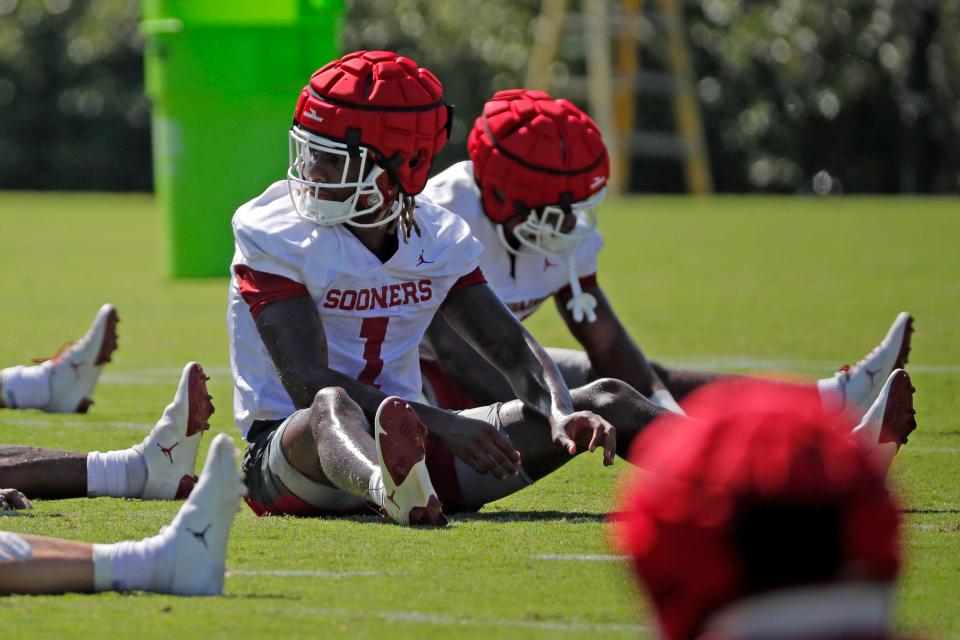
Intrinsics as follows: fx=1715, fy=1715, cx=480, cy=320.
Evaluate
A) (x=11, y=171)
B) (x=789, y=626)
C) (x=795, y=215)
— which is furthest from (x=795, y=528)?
(x=11, y=171)

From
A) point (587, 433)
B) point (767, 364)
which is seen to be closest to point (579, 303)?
point (587, 433)

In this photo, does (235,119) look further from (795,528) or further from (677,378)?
(795,528)

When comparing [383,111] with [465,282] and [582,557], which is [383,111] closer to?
[465,282]

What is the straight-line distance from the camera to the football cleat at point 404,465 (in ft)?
12.6

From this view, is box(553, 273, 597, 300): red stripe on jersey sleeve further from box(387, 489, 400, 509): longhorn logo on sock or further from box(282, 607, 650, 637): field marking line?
box(282, 607, 650, 637): field marking line

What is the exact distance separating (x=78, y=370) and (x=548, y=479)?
2.18 m

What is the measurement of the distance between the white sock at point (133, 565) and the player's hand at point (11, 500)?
39.7 inches

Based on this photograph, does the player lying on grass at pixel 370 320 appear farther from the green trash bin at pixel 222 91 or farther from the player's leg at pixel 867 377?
the green trash bin at pixel 222 91

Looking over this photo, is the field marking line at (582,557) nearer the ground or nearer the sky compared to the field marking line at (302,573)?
nearer the ground

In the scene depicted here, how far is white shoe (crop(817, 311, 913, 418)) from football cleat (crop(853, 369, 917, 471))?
943 mm

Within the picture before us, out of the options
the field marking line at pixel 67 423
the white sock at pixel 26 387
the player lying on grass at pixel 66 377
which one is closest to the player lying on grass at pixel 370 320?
the field marking line at pixel 67 423

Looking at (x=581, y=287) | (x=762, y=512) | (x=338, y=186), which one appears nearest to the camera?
(x=762, y=512)

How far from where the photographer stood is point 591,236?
227 inches

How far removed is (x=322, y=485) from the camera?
428 cm
